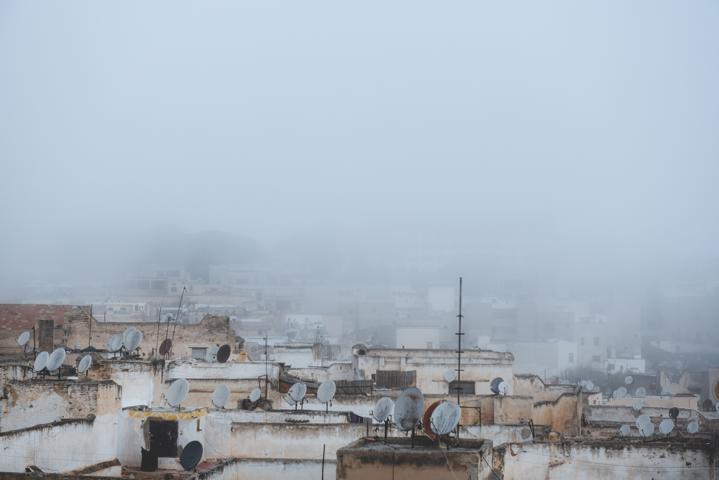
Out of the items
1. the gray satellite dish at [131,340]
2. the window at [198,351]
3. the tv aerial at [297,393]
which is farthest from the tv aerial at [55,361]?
the window at [198,351]

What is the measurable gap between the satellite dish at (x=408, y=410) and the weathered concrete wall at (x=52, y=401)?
758 centimetres

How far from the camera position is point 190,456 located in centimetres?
1820

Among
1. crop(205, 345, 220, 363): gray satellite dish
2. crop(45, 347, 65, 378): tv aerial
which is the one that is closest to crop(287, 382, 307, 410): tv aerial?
crop(45, 347, 65, 378): tv aerial

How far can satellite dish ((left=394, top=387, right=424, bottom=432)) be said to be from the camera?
47.9 feet

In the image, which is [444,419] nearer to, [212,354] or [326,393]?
[326,393]

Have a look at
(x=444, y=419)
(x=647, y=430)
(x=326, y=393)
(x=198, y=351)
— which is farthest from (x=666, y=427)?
(x=198, y=351)

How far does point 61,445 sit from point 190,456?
2.30m

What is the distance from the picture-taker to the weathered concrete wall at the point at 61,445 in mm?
16719

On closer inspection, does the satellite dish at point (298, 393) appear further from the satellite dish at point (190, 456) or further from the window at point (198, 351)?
the window at point (198, 351)

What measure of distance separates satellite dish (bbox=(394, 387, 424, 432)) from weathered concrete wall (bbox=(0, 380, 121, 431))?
7.58 metres

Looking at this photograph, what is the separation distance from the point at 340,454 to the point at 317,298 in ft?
322

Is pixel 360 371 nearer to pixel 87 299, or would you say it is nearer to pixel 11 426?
pixel 11 426

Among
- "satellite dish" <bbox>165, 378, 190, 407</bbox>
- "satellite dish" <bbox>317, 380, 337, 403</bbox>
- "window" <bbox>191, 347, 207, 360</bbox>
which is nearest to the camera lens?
"satellite dish" <bbox>165, 378, 190, 407</bbox>

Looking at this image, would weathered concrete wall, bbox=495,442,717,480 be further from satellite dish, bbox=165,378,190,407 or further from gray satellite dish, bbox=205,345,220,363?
gray satellite dish, bbox=205,345,220,363
